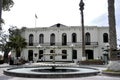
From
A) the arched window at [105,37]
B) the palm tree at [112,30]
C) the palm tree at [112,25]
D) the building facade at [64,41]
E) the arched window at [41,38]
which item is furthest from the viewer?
the arched window at [41,38]

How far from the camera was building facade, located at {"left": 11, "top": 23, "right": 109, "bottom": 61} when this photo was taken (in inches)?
1885

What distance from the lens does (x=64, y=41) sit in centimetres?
5006

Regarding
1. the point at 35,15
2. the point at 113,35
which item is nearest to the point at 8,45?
the point at 35,15

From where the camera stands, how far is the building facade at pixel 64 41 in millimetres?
47875

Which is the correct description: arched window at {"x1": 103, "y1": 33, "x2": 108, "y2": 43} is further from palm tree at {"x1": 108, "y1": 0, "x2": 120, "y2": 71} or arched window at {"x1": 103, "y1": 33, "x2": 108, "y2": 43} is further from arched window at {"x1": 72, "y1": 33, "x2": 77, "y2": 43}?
palm tree at {"x1": 108, "y1": 0, "x2": 120, "y2": 71}

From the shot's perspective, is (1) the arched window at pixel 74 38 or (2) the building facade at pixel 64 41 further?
(1) the arched window at pixel 74 38

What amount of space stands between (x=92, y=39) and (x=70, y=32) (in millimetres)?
5690

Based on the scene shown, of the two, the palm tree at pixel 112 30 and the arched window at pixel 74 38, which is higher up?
the arched window at pixel 74 38

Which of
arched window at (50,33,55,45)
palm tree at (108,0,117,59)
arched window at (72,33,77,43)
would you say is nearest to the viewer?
palm tree at (108,0,117,59)

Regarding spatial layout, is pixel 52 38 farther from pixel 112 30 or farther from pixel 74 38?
pixel 112 30

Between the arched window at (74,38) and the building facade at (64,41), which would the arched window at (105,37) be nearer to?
the building facade at (64,41)

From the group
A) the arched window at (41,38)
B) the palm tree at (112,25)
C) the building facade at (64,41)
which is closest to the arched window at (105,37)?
the building facade at (64,41)

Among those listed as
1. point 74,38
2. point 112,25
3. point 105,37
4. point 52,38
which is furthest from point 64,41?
point 112,25

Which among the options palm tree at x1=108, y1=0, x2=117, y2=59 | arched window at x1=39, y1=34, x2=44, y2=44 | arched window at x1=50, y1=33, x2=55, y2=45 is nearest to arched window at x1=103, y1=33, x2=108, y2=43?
arched window at x1=50, y1=33, x2=55, y2=45
